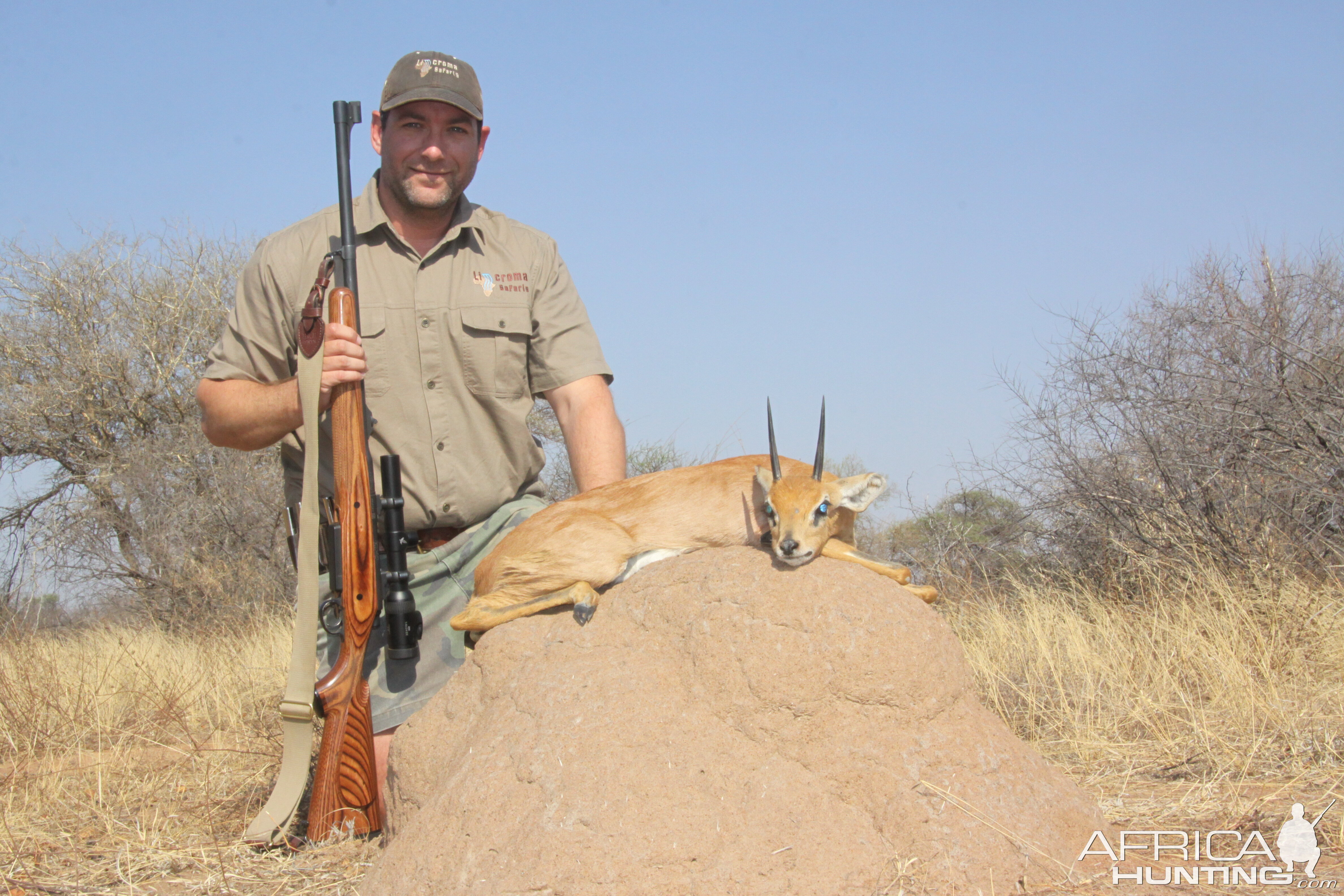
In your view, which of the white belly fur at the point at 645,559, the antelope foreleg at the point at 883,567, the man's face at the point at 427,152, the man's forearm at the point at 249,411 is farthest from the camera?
the man's face at the point at 427,152

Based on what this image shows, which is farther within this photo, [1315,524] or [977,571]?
[977,571]

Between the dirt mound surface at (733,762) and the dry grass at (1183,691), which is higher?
the dirt mound surface at (733,762)

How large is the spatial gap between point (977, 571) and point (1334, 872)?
6836 millimetres

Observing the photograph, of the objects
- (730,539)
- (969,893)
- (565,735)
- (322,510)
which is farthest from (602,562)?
(969,893)

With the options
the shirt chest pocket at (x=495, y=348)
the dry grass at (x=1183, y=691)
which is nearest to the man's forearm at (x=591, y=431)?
the shirt chest pocket at (x=495, y=348)

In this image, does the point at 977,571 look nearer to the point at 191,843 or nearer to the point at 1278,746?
the point at 1278,746

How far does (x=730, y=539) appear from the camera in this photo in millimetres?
4902

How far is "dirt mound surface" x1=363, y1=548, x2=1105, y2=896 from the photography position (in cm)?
352

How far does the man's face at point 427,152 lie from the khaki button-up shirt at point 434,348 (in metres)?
0.23

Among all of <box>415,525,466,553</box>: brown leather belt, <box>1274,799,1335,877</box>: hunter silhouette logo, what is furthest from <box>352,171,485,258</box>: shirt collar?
<box>1274,799,1335,877</box>: hunter silhouette logo

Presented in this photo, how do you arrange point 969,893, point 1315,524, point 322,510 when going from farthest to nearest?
1. point 1315,524
2. point 322,510
3. point 969,893

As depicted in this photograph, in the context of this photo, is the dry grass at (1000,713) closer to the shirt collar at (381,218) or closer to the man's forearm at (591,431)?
the man's forearm at (591,431)

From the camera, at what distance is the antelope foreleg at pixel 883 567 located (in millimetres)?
4469

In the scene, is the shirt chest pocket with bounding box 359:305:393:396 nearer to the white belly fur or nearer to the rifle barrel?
the rifle barrel
